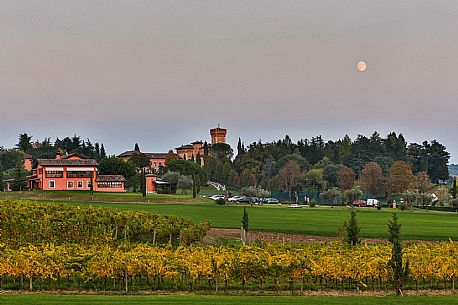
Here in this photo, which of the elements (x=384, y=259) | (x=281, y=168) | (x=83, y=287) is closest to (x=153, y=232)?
(x=83, y=287)

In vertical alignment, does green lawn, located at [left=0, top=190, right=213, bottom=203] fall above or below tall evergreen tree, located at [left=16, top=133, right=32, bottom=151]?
below

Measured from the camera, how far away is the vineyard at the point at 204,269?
27359 mm

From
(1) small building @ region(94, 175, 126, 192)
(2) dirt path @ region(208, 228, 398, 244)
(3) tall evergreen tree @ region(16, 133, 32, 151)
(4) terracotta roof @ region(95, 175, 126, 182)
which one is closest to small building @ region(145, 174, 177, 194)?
(4) terracotta roof @ region(95, 175, 126, 182)

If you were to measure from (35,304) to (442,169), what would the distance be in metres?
163

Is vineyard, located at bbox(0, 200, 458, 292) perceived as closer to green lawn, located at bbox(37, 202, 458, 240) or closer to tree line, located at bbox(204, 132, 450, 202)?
green lawn, located at bbox(37, 202, 458, 240)

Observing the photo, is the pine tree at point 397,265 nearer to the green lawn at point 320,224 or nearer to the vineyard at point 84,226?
the vineyard at point 84,226

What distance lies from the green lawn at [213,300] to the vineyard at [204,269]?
1.92 meters

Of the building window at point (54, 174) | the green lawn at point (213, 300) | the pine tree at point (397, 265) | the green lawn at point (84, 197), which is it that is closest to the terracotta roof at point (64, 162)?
the building window at point (54, 174)

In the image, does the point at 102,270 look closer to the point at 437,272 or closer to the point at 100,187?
the point at 437,272

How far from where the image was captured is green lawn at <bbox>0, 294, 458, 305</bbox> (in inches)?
923

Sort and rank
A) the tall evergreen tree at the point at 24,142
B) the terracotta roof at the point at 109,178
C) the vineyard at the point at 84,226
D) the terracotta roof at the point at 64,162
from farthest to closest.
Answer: the tall evergreen tree at the point at 24,142, the terracotta roof at the point at 109,178, the terracotta roof at the point at 64,162, the vineyard at the point at 84,226

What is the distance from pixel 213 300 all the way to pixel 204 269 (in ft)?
10.2

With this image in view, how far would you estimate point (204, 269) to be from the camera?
27.2 meters

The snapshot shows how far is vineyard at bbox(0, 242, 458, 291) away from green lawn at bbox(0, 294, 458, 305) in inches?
75.7
